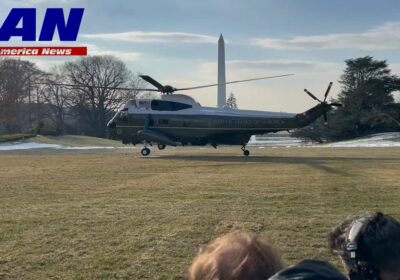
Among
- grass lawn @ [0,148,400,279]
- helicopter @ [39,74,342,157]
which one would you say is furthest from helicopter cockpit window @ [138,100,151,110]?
grass lawn @ [0,148,400,279]

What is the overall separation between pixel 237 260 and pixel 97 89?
3063 inches

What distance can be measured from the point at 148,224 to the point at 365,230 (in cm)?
502

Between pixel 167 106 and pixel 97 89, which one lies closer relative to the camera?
pixel 167 106

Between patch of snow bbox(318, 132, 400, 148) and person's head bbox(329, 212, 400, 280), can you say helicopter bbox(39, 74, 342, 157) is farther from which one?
patch of snow bbox(318, 132, 400, 148)

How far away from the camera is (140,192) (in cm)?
945

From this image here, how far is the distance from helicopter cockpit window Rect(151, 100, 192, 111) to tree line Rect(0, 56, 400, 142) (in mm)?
20979

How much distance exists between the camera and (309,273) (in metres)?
1.26

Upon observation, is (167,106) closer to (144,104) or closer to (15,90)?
(144,104)

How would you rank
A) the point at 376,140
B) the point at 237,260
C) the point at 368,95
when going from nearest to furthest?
the point at 237,260
the point at 376,140
the point at 368,95

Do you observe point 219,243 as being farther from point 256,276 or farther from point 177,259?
point 177,259

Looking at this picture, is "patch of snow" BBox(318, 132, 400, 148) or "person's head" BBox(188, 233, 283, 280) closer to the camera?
"person's head" BBox(188, 233, 283, 280)

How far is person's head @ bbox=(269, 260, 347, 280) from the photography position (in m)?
1.25

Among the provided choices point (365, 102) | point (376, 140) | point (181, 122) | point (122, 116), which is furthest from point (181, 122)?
point (365, 102)

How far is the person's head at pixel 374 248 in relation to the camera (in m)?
1.54
